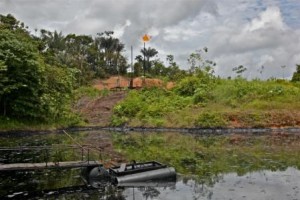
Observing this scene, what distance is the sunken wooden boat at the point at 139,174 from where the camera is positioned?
17.2 meters

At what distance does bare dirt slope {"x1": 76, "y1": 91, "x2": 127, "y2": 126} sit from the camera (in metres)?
44.7

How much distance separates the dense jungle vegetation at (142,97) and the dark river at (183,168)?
4779 millimetres

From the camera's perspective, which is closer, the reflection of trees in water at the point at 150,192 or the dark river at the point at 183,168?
the reflection of trees in water at the point at 150,192

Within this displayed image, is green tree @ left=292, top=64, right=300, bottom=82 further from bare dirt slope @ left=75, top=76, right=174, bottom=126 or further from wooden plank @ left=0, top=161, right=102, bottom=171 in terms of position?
wooden plank @ left=0, top=161, right=102, bottom=171

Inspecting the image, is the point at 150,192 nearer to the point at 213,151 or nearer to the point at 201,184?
the point at 201,184

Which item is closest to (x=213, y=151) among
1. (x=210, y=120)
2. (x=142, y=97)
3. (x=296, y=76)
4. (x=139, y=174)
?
(x=139, y=174)

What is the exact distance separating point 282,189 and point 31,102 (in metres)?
26.6

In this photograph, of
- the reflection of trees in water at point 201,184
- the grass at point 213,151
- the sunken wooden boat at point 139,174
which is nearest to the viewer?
the reflection of trees in water at point 201,184

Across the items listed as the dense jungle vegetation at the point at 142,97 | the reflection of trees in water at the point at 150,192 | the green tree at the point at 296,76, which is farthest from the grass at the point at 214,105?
the reflection of trees in water at the point at 150,192

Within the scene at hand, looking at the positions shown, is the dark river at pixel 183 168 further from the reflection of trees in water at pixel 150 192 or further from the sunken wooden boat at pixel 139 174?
the sunken wooden boat at pixel 139 174

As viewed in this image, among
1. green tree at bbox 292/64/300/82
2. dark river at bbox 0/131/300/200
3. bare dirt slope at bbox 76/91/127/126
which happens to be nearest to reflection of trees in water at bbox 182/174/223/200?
dark river at bbox 0/131/300/200

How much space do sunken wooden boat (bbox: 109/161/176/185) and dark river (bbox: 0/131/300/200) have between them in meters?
0.25

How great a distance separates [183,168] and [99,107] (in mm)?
28481

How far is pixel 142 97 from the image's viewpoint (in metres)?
48.8
